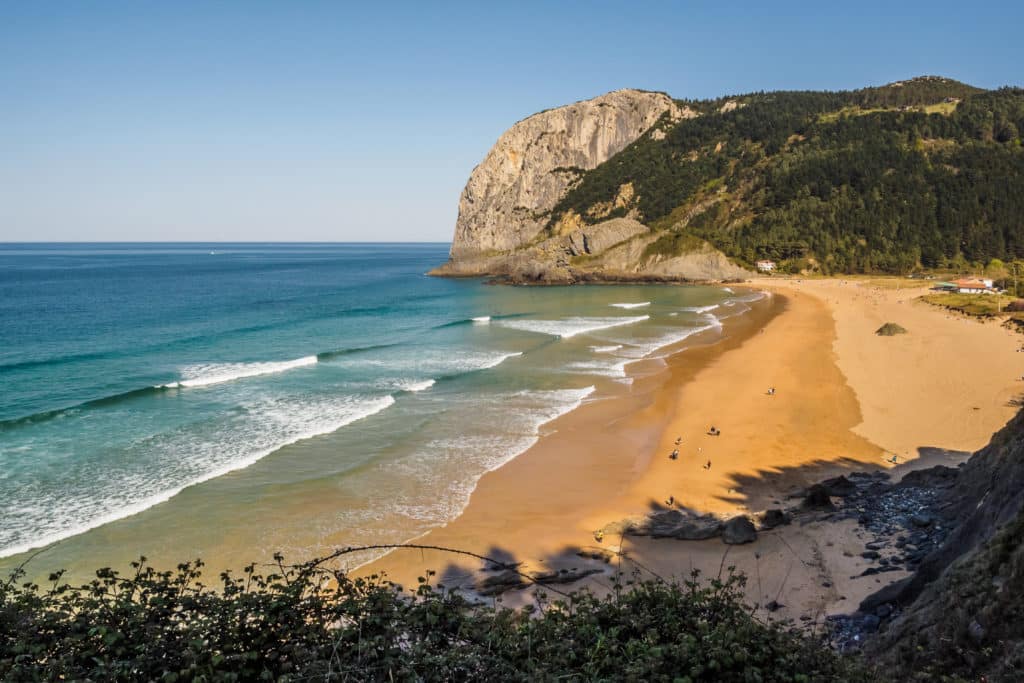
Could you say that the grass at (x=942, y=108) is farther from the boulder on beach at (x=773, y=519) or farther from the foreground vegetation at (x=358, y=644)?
the foreground vegetation at (x=358, y=644)

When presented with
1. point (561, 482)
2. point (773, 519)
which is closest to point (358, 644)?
point (773, 519)

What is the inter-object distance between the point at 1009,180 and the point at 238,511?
115 meters

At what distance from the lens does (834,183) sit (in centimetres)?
10175

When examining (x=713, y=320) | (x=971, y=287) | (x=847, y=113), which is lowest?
(x=713, y=320)

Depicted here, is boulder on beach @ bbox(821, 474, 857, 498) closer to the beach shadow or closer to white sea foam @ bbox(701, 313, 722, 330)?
the beach shadow

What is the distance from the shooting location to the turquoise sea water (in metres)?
14.2

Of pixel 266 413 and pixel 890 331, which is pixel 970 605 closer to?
pixel 266 413

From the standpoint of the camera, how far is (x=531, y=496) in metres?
15.6

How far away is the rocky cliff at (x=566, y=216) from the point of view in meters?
92.8

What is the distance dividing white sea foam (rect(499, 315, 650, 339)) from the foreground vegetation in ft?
121

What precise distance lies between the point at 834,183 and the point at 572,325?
3090 inches

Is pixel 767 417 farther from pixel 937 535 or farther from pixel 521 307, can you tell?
pixel 521 307

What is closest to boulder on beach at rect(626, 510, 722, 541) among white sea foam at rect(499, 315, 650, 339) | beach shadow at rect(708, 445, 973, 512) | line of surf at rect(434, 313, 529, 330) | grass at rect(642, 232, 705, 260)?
beach shadow at rect(708, 445, 973, 512)

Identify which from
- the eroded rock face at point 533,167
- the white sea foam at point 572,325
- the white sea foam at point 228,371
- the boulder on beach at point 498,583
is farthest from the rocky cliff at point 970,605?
the eroded rock face at point 533,167
